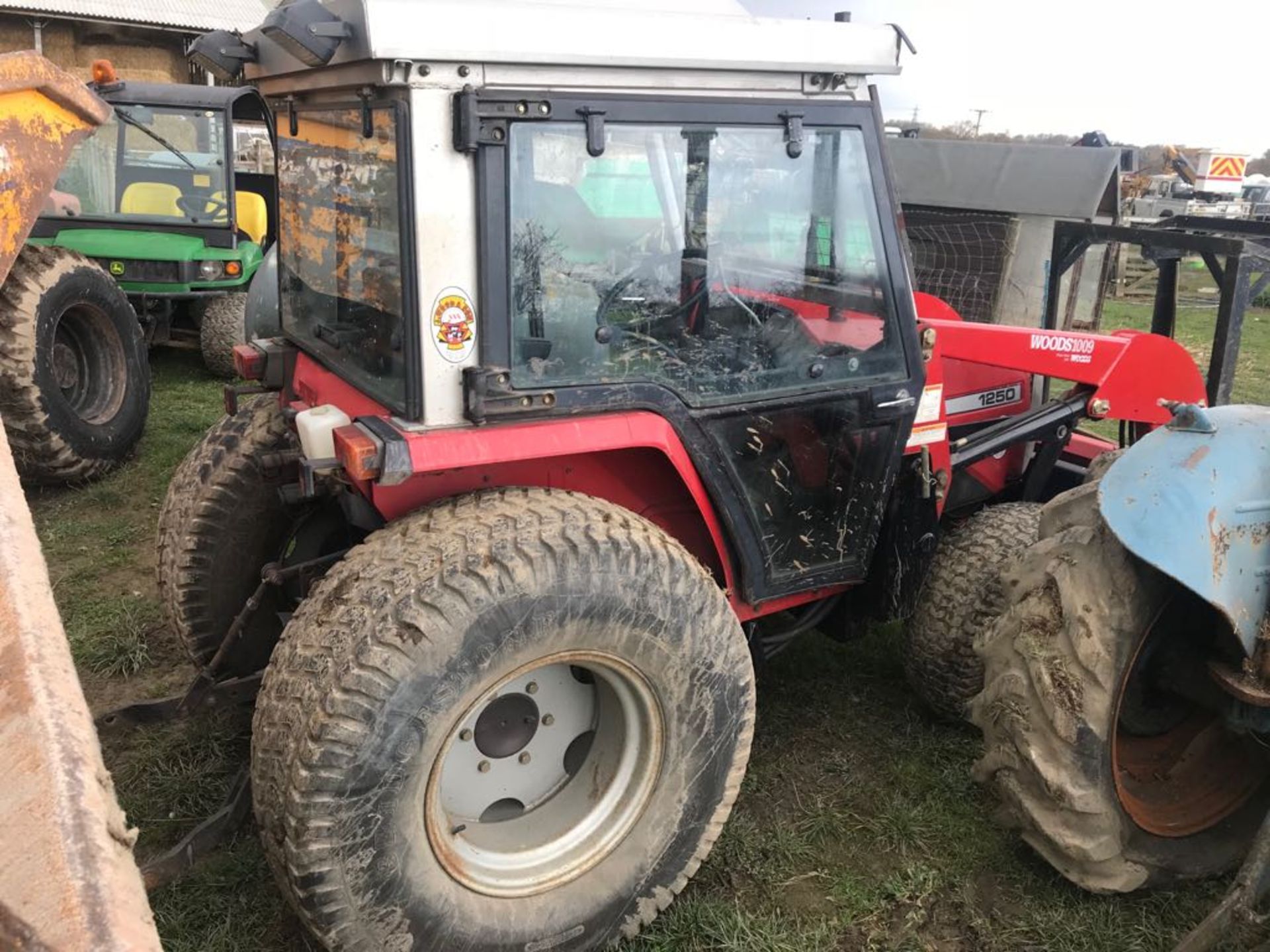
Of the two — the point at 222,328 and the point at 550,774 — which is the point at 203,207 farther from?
the point at 550,774

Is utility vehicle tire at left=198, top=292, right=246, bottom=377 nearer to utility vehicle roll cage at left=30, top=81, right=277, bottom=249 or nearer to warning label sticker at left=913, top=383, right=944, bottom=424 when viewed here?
utility vehicle roll cage at left=30, top=81, right=277, bottom=249

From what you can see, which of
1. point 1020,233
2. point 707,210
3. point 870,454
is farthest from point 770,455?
point 1020,233

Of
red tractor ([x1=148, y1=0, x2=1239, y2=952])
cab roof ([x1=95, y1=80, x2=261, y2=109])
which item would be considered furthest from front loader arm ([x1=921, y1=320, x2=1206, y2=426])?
cab roof ([x1=95, y1=80, x2=261, y2=109])

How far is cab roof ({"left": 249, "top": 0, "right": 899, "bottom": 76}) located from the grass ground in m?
1.98

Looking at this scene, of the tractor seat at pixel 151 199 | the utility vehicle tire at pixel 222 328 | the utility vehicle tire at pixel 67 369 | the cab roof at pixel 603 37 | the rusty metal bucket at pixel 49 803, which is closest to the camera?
the rusty metal bucket at pixel 49 803

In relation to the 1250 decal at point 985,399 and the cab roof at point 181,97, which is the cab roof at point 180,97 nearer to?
the cab roof at point 181,97

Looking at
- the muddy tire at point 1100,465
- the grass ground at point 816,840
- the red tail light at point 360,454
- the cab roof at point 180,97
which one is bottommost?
the grass ground at point 816,840

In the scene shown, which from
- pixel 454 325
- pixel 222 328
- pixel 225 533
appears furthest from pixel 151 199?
pixel 454 325

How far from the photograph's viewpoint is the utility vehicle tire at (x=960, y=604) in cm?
322

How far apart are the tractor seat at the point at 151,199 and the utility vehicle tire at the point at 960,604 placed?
6277mm

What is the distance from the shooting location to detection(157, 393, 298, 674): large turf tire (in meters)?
3.01

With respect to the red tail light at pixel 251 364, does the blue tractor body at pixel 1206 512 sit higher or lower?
lower

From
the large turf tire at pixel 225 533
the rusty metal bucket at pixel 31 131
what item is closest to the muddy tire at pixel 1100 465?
the large turf tire at pixel 225 533

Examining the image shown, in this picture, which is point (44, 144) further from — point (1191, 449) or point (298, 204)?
point (1191, 449)
